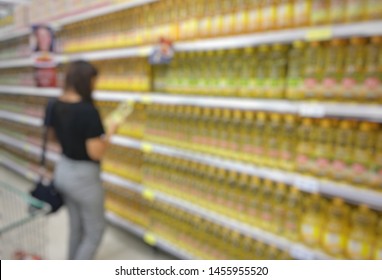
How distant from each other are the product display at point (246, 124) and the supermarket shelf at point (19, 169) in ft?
6.41

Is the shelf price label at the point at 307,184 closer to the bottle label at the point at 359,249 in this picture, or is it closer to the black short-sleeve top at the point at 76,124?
the bottle label at the point at 359,249

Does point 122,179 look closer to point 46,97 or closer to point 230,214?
point 230,214

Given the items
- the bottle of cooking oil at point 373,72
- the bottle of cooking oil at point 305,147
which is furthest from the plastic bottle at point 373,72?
the bottle of cooking oil at point 305,147

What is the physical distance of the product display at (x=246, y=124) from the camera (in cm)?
167

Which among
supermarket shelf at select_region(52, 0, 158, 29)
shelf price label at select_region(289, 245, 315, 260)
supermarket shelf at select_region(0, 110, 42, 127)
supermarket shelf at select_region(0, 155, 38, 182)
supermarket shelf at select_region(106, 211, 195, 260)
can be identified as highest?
supermarket shelf at select_region(52, 0, 158, 29)

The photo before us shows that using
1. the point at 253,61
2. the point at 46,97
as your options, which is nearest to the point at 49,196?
the point at 253,61

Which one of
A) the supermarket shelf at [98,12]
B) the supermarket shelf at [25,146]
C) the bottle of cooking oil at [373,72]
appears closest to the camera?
the bottle of cooking oil at [373,72]

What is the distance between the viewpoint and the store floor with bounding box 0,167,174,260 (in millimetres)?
2920

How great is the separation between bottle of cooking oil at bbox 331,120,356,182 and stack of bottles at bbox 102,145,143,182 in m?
1.81

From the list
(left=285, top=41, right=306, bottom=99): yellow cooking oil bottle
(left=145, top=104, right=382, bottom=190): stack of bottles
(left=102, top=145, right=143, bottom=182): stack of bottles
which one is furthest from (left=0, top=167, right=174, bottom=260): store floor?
(left=285, top=41, right=306, bottom=99): yellow cooking oil bottle

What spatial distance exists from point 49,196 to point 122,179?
1.07 metres

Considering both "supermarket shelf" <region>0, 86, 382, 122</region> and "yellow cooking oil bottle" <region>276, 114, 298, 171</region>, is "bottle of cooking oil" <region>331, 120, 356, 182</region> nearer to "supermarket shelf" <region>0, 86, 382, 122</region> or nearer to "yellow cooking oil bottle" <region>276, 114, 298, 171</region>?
"supermarket shelf" <region>0, 86, 382, 122</region>

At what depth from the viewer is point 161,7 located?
2605mm

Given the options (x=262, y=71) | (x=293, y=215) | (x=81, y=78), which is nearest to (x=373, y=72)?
(x=262, y=71)
